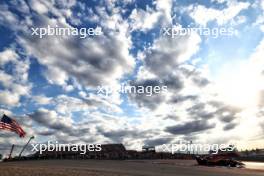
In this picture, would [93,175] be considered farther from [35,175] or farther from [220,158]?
[220,158]

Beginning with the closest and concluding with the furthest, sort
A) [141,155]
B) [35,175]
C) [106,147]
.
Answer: [35,175] → [141,155] → [106,147]

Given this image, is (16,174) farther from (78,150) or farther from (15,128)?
(78,150)

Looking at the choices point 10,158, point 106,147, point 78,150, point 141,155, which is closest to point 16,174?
point 10,158

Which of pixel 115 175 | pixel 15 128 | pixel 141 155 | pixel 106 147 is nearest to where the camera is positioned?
pixel 115 175

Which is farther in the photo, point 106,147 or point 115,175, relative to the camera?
point 106,147

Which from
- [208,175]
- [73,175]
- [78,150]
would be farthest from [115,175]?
[78,150]

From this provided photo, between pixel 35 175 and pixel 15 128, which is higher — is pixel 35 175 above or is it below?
below

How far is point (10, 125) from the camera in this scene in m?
42.7

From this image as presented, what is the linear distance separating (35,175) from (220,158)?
29724 millimetres

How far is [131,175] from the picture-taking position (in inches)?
885

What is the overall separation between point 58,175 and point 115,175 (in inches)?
135

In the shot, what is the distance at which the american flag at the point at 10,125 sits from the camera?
4173 centimetres

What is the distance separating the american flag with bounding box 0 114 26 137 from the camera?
41734 millimetres

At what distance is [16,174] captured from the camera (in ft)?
66.9
